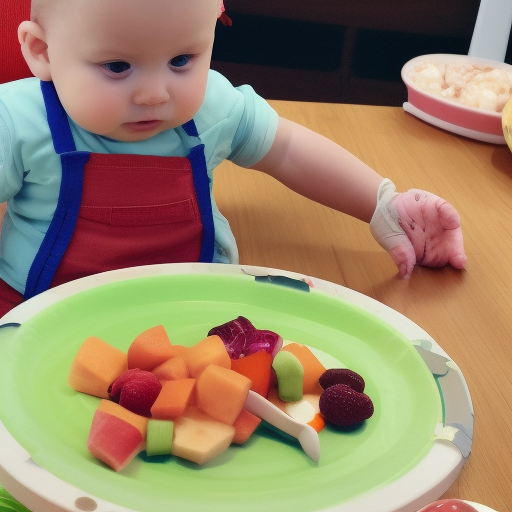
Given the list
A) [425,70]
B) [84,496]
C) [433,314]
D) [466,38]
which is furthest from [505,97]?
[84,496]

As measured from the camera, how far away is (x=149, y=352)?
2.14 ft

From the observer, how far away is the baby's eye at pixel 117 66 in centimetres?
71

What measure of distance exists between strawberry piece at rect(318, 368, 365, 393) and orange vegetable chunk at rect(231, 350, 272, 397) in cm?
5

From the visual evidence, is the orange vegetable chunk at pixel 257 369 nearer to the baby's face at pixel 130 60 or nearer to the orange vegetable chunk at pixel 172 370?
the orange vegetable chunk at pixel 172 370

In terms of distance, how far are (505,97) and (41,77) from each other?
2.77ft

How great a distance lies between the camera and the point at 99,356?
651 millimetres

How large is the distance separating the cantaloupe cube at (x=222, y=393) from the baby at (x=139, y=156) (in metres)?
0.28

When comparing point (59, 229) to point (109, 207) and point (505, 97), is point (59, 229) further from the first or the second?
point (505, 97)

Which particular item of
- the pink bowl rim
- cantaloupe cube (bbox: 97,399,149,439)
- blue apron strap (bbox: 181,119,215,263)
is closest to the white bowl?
A: the pink bowl rim

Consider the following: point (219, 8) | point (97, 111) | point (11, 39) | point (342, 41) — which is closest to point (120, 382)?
point (97, 111)

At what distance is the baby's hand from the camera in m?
0.95

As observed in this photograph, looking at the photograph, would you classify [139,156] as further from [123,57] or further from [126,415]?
[126,415]

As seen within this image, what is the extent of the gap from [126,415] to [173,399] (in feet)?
0.13

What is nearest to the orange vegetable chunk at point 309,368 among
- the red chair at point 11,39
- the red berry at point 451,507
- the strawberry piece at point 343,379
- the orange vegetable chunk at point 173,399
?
the strawberry piece at point 343,379
